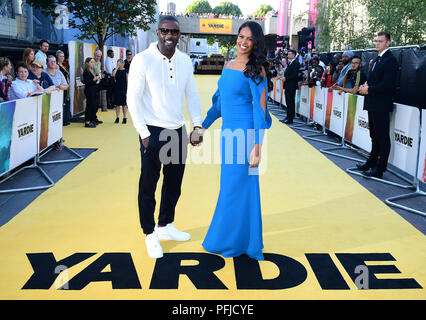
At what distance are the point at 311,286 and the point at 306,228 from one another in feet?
4.29

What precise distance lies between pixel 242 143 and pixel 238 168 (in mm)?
212

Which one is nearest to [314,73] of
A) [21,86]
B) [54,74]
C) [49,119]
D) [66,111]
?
[54,74]

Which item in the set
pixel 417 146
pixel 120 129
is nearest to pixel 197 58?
pixel 120 129

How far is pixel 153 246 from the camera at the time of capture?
3908mm

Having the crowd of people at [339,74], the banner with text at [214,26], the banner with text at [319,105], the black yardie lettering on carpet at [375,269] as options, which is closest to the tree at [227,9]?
the banner with text at [214,26]

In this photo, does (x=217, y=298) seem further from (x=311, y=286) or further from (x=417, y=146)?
(x=417, y=146)

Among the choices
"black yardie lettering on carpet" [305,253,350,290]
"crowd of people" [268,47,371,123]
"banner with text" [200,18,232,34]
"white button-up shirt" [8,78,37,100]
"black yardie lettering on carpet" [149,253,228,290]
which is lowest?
"black yardie lettering on carpet" [149,253,228,290]

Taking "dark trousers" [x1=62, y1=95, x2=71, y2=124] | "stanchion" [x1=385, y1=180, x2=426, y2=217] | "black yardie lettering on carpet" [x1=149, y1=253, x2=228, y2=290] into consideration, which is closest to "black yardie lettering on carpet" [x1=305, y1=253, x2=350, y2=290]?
"black yardie lettering on carpet" [x1=149, y1=253, x2=228, y2=290]

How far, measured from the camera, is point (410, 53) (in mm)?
8336

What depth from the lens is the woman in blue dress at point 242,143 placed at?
3.53 metres

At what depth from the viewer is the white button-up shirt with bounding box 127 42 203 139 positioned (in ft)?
11.8

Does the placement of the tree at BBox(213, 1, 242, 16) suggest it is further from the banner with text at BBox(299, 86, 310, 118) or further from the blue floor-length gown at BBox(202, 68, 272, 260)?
the blue floor-length gown at BBox(202, 68, 272, 260)

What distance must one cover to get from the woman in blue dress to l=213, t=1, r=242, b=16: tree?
99.9 metres

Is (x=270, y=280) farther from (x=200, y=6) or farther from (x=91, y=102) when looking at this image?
(x=200, y=6)
